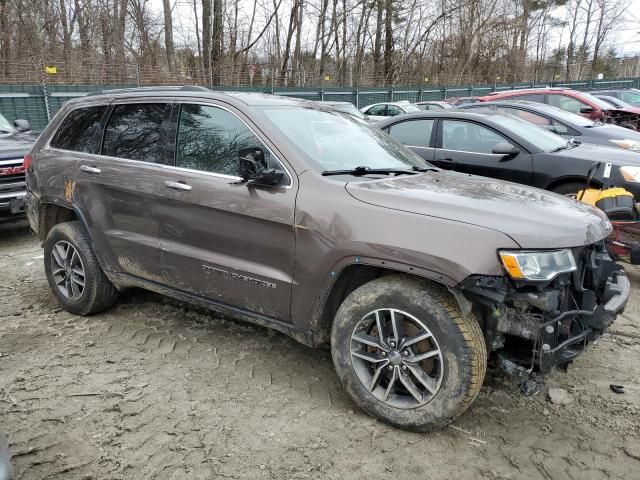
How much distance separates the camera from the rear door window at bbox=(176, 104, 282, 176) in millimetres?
3311

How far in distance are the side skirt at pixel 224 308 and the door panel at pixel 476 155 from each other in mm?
3782

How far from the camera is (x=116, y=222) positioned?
388 cm

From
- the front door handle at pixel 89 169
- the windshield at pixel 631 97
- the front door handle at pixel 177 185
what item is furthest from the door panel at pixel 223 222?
the windshield at pixel 631 97

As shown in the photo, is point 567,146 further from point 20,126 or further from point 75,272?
point 20,126

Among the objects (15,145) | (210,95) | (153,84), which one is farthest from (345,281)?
(153,84)

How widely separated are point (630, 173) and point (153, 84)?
1636 cm

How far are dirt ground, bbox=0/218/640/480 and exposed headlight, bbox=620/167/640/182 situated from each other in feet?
6.87

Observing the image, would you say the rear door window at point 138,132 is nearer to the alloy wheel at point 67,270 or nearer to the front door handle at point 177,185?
the front door handle at point 177,185

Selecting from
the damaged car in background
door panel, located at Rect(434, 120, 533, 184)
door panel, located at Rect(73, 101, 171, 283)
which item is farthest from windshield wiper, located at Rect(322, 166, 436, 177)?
the damaged car in background

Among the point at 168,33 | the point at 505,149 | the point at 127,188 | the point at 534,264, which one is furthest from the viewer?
the point at 168,33

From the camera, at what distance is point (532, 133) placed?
20.9ft

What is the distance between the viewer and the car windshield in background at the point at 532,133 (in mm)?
6116

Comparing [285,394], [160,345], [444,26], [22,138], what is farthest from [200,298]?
[444,26]

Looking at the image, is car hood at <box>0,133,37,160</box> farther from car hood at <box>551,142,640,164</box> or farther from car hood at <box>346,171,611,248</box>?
car hood at <box>551,142,640,164</box>
